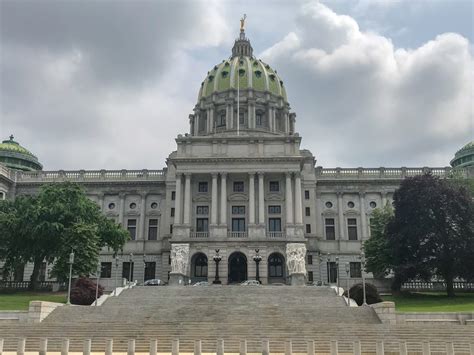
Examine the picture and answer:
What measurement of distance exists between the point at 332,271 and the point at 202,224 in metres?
19.7

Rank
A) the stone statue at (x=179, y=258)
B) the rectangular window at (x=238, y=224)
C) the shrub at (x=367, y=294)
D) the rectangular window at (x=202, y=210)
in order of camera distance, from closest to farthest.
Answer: the shrub at (x=367, y=294)
the stone statue at (x=179, y=258)
the rectangular window at (x=238, y=224)
the rectangular window at (x=202, y=210)

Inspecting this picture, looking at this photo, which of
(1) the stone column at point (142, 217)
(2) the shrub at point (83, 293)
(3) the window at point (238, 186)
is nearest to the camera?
(2) the shrub at point (83, 293)

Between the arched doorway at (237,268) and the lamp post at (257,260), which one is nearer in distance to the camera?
the lamp post at (257,260)

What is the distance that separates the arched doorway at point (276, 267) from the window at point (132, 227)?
22.1 meters

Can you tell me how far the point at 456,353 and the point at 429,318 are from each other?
21.4ft

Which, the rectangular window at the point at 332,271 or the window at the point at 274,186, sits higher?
the window at the point at 274,186

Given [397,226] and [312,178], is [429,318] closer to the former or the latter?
[397,226]

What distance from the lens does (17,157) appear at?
91.8m

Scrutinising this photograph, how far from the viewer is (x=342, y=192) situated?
79062mm

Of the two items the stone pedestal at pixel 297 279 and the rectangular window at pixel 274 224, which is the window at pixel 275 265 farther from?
the stone pedestal at pixel 297 279

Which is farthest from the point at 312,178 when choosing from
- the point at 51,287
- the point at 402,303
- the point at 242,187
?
the point at 51,287

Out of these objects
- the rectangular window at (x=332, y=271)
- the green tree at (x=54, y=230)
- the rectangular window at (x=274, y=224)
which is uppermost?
the rectangular window at (x=274, y=224)

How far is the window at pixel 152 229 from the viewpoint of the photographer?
7862cm

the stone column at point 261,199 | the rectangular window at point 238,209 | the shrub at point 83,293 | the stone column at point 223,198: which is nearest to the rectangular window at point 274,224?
the stone column at point 261,199
